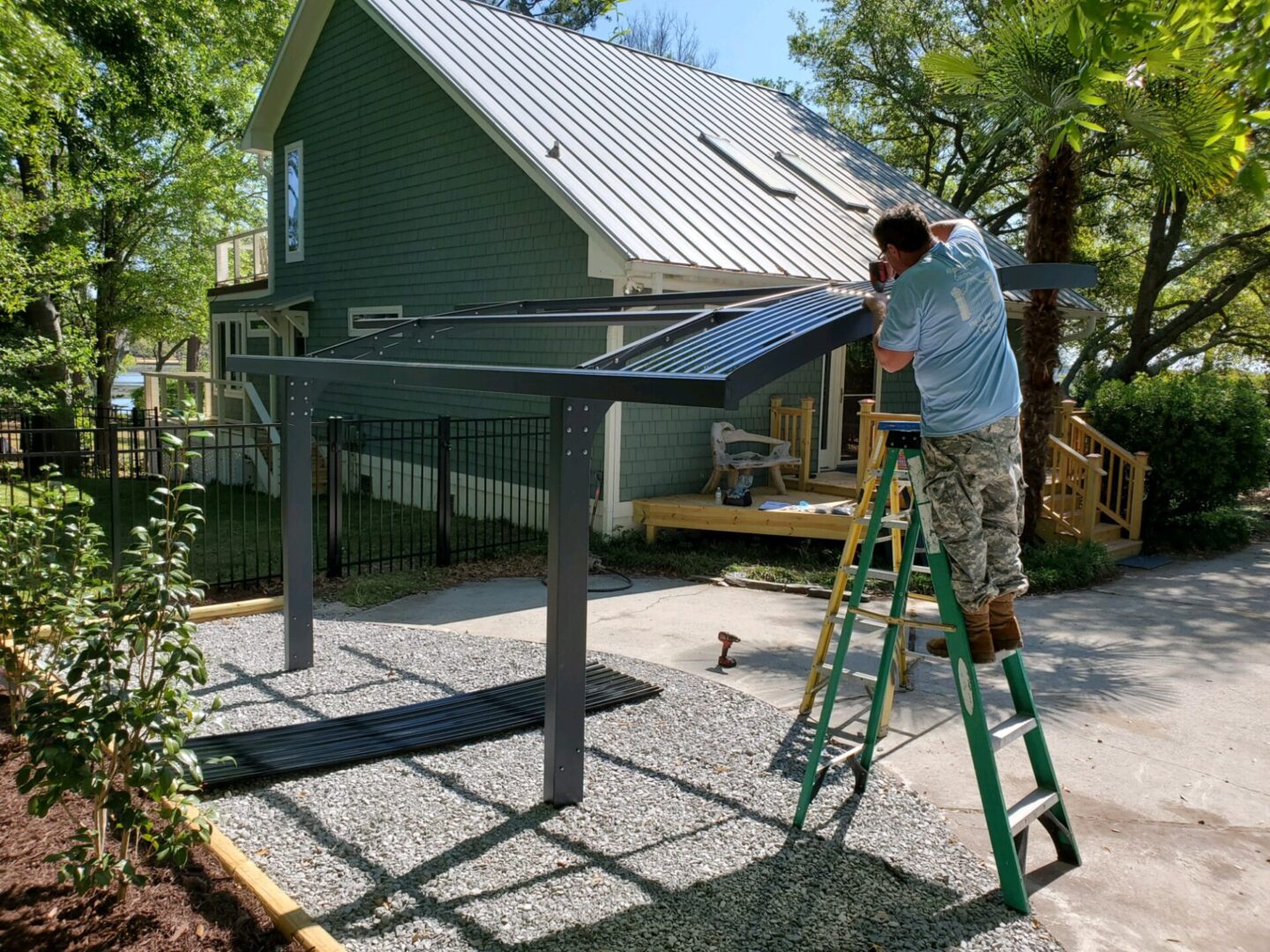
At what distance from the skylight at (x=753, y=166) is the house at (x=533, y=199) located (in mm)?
41

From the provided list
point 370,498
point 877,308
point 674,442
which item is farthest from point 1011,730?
point 370,498

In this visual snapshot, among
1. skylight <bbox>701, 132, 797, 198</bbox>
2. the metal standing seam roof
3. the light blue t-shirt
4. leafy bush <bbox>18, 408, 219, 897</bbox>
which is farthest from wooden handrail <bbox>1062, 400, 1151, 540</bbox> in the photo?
leafy bush <bbox>18, 408, 219, 897</bbox>

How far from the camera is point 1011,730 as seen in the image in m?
3.74

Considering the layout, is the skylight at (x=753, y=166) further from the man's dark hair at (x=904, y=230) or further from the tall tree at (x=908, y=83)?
the man's dark hair at (x=904, y=230)

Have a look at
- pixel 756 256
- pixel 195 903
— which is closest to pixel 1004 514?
pixel 195 903

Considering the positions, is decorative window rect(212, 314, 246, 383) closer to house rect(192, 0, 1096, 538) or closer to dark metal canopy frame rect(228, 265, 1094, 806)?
house rect(192, 0, 1096, 538)

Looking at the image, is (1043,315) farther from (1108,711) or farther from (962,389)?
(962,389)

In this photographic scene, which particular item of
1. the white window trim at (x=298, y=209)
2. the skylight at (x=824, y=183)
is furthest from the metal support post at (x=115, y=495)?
the skylight at (x=824, y=183)

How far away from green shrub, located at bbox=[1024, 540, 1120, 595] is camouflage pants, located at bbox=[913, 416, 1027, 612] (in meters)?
5.60

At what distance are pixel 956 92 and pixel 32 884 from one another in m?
10.5

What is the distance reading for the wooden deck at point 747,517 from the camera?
989 centimetres

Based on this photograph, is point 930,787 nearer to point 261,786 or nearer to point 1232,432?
point 261,786

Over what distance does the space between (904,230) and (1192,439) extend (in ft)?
31.4

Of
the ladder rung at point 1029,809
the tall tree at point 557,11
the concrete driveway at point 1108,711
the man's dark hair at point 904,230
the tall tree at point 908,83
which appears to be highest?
the tall tree at point 557,11
